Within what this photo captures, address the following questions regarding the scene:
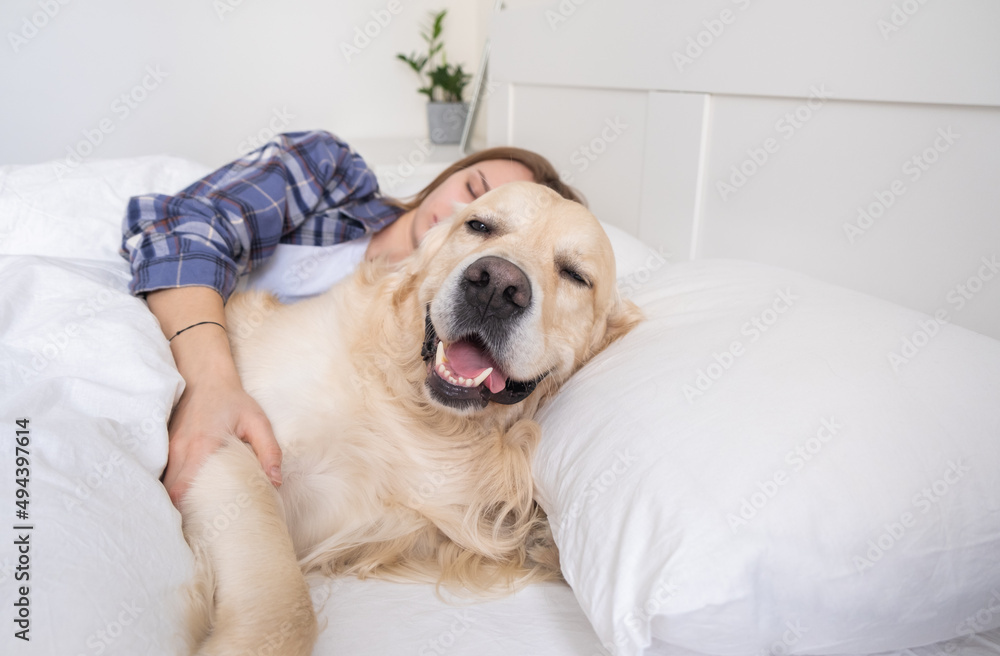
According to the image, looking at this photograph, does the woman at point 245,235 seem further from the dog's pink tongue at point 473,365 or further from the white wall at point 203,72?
the white wall at point 203,72

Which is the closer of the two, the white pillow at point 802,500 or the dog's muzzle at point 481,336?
the white pillow at point 802,500

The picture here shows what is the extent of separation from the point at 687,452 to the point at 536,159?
1.46m

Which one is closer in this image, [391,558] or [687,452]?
[687,452]

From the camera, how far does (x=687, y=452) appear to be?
2.99 feet

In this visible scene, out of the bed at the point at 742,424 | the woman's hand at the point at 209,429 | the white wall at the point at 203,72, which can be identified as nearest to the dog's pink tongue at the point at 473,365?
the bed at the point at 742,424

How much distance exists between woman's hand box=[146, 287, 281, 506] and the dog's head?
0.34 metres

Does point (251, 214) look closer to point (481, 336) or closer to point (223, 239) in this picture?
point (223, 239)

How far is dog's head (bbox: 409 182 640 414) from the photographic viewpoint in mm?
1190

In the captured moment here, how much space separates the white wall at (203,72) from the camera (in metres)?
3.46

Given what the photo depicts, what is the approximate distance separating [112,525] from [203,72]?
3.73 metres

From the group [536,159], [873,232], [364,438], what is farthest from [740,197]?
[364,438]

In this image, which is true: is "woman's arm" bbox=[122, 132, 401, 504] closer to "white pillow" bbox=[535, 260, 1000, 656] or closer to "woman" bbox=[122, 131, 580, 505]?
"woman" bbox=[122, 131, 580, 505]

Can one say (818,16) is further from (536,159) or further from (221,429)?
(221,429)

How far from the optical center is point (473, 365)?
123 cm
